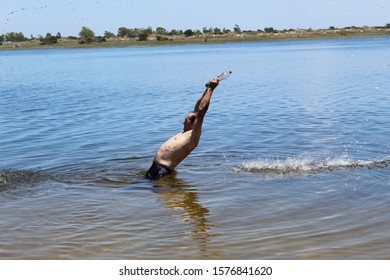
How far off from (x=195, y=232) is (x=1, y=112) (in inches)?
658

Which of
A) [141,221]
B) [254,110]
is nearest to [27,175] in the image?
[141,221]

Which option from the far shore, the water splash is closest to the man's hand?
the water splash

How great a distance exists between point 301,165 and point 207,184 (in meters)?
2.09

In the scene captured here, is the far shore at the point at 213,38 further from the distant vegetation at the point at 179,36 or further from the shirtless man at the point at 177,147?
the shirtless man at the point at 177,147

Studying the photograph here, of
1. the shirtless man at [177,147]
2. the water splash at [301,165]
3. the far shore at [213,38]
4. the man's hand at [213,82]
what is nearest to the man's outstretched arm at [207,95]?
the man's hand at [213,82]

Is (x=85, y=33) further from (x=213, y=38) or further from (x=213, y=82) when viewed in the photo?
(x=213, y=82)

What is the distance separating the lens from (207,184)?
9.91m

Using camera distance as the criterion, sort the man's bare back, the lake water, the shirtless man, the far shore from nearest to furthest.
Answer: the lake water → the shirtless man → the man's bare back → the far shore

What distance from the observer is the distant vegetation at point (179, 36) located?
11806 cm

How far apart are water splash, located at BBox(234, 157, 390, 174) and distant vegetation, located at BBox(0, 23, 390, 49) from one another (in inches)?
4134

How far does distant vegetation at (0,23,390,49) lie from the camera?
118m

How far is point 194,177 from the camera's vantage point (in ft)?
34.4

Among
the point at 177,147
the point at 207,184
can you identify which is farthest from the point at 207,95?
the point at 207,184

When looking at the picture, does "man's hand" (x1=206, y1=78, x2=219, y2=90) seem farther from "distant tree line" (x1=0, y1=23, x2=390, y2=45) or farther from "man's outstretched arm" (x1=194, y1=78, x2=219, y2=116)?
"distant tree line" (x1=0, y1=23, x2=390, y2=45)
